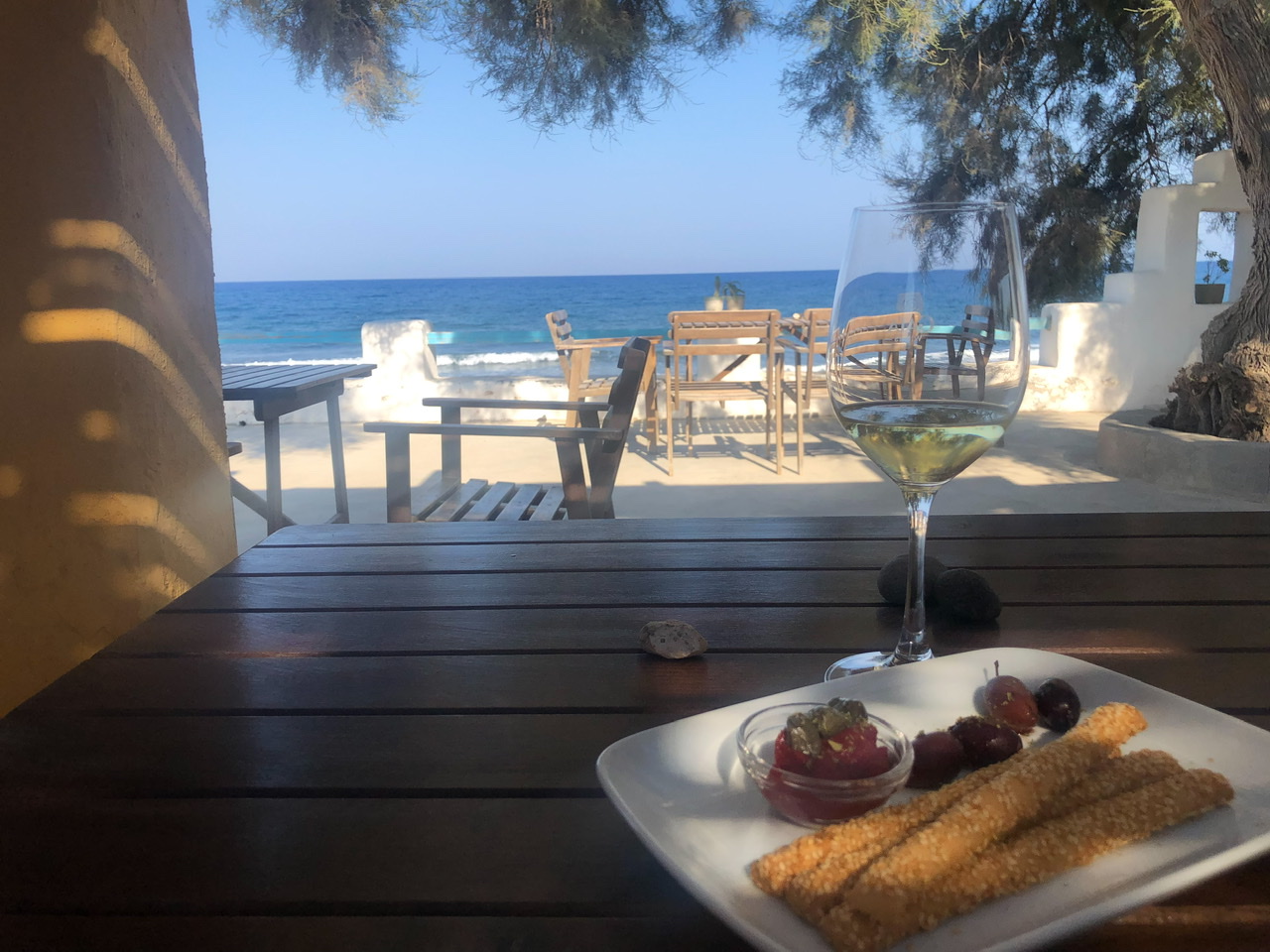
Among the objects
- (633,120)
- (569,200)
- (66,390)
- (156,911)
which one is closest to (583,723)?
(156,911)

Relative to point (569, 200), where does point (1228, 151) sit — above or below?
below

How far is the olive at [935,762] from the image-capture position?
1.67ft

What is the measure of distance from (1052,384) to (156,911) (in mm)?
7719

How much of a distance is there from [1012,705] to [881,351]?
0.26 m

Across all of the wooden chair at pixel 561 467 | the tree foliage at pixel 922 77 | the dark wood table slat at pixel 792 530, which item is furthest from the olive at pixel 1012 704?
the tree foliage at pixel 922 77

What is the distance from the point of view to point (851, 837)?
43 centimetres

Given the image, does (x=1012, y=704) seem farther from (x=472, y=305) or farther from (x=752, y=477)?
(x=472, y=305)

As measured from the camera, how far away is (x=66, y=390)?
1.61m

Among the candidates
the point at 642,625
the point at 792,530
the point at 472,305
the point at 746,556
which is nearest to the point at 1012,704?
the point at 642,625

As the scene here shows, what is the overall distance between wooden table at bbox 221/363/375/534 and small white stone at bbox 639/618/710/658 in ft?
7.36

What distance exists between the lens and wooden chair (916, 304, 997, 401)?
25.7 inches

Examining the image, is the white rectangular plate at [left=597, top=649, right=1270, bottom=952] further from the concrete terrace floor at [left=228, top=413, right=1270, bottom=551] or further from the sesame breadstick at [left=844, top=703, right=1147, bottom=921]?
the concrete terrace floor at [left=228, top=413, right=1270, bottom=551]

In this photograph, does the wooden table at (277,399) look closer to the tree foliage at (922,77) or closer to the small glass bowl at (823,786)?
the tree foliage at (922,77)

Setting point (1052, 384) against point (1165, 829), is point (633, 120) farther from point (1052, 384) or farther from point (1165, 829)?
point (1165, 829)
